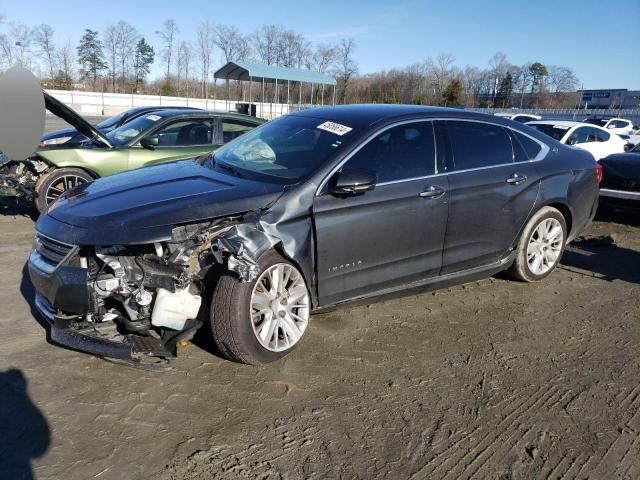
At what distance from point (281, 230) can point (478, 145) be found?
7.25ft

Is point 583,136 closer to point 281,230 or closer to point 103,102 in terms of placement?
point 281,230

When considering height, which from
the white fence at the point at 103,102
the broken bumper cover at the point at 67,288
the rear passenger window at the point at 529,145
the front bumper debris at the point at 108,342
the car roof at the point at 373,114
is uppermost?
the white fence at the point at 103,102

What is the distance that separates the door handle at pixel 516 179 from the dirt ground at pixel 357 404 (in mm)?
1224

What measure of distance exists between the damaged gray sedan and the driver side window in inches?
119

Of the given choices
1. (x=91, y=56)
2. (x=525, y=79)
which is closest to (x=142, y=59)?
(x=91, y=56)

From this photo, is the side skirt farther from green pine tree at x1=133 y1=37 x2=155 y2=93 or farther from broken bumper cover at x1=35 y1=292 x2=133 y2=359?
green pine tree at x1=133 y1=37 x2=155 y2=93

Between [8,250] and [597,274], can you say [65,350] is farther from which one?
[597,274]

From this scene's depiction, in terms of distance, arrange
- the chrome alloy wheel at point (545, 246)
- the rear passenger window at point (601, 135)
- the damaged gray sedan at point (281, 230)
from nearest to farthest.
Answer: the damaged gray sedan at point (281, 230) < the chrome alloy wheel at point (545, 246) < the rear passenger window at point (601, 135)

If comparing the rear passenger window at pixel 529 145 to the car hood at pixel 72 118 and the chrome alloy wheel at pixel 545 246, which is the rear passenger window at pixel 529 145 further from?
the car hood at pixel 72 118

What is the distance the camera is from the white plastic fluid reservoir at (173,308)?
3.19 m

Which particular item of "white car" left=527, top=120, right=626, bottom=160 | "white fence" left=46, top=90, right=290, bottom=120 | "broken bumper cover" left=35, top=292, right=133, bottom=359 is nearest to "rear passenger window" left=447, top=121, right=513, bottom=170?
"broken bumper cover" left=35, top=292, right=133, bottom=359

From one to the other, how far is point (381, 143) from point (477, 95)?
82.6m

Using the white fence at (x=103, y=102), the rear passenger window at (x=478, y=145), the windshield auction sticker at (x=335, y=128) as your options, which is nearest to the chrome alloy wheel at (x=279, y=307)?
the windshield auction sticker at (x=335, y=128)

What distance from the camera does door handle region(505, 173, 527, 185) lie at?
15.2 feet
